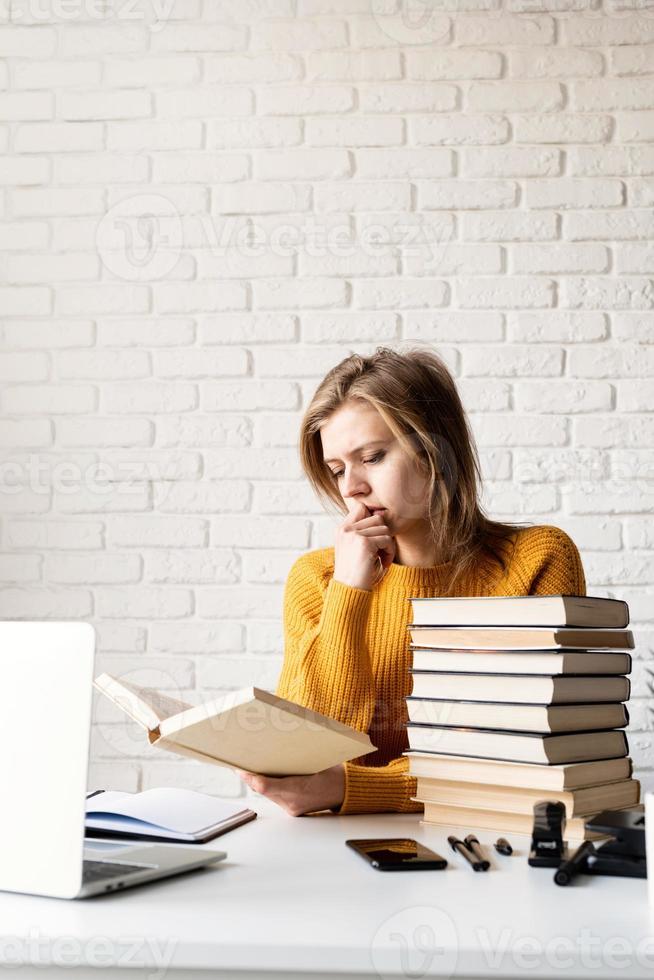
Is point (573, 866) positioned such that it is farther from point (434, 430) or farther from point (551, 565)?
point (434, 430)

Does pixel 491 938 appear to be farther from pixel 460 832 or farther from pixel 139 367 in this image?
pixel 139 367

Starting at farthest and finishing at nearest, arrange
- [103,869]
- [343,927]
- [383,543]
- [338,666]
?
1. [383,543]
2. [338,666]
3. [103,869]
4. [343,927]

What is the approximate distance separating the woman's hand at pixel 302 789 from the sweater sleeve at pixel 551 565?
1.65 feet

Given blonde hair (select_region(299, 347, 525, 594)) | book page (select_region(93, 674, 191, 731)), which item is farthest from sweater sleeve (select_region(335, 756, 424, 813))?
blonde hair (select_region(299, 347, 525, 594))

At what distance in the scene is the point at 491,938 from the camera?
66cm

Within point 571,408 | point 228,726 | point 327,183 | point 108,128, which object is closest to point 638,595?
point 571,408

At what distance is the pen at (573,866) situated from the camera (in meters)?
0.80

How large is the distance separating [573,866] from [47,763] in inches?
16.9

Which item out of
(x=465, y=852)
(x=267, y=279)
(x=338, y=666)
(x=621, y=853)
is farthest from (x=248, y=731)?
(x=267, y=279)

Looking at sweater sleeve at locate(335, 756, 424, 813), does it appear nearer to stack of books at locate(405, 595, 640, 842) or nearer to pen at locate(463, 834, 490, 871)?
stack of books at locate(405, 595, 640, 842)

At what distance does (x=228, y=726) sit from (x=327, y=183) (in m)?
1.69

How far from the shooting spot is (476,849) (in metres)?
0.91

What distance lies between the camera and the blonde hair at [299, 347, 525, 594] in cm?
165

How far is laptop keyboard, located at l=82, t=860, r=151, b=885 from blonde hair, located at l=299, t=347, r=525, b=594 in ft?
2.99
